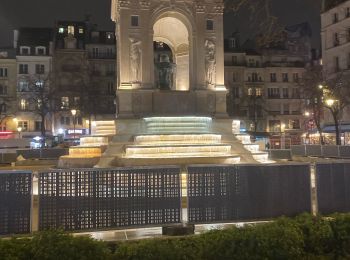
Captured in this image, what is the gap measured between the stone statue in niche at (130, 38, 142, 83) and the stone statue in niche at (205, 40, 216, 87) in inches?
149

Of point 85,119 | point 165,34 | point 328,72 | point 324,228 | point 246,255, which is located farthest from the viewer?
point 85,119

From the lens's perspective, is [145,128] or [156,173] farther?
[145,128]

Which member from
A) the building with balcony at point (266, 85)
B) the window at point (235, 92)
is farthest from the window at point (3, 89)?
the window at point (235, 92)

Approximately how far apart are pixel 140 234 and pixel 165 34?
2157 cm

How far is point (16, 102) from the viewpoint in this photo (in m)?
80.8

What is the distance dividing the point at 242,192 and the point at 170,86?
58.8ft

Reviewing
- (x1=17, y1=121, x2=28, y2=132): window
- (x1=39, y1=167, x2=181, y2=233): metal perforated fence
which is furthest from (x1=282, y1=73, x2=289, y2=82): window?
(x1=39, y1=167, x2=181, y2=233): metal perforated fence

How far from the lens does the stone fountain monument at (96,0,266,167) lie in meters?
23.2

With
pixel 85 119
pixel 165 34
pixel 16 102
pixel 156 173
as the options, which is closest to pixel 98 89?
pixel 85 119

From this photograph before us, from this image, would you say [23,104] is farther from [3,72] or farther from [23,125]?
[3,72]

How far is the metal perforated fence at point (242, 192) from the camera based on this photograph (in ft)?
34.7

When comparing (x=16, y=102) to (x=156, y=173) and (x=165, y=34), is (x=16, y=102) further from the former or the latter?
(x=156, y=173)

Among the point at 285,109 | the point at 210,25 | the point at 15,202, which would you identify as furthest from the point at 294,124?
the point at 15,202

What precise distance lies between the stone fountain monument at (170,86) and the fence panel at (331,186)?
10748 millimetres
